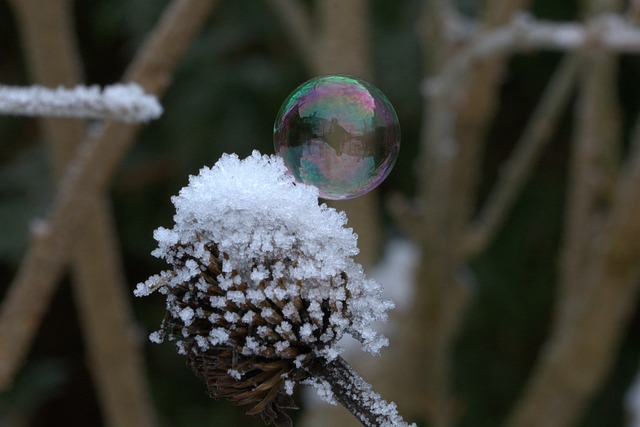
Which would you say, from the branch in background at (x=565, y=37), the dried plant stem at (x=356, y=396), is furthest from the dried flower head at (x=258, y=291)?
the branch in background at (x=565, y=37)

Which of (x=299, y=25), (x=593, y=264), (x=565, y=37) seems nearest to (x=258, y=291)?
(x=565, y=37)

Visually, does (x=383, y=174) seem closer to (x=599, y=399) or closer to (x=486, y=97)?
(x=486, y=97)

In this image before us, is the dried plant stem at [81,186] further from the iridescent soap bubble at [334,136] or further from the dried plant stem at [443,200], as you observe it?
the dried plant stem at [443,200]

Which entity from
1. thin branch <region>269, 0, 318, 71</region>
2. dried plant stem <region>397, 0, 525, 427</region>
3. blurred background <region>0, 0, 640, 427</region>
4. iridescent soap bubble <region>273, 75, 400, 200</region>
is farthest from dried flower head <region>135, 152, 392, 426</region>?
blurred background <region>0, 0, 640, 427</region>

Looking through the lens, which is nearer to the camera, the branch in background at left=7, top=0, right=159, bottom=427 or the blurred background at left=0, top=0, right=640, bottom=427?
the branch in background at left=7, top=0, right=159, bottom=427

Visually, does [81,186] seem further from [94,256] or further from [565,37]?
[565,37]

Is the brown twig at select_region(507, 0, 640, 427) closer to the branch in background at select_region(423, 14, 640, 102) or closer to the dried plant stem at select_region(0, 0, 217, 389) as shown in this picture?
the branch in background at select_region(423, 14, 640, 102)
